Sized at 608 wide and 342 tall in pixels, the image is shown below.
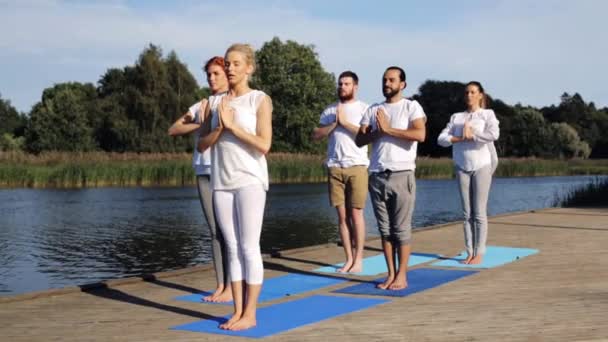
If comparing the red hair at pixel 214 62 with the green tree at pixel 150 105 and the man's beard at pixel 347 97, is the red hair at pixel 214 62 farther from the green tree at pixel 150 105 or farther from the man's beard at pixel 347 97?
the green tree at pixel 150 105

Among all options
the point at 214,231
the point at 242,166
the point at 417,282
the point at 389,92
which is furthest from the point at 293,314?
the point at 389,92

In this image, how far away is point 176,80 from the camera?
51688mm

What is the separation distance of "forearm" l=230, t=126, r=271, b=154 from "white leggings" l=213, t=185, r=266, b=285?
0.23 meters

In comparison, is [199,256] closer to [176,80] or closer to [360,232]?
[360,232]

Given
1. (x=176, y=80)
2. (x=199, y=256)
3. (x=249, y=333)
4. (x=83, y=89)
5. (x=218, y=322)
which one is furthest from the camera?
(x=83, y=89)

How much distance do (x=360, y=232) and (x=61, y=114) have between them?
48952mm

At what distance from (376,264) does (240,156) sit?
317cm

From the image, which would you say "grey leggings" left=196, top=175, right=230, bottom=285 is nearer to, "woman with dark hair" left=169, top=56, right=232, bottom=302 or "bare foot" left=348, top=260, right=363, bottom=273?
"woman with dark hair" left=169, top=56, right=232, bottom=302

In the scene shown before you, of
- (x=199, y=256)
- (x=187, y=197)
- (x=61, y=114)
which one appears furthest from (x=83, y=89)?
(x=199, y=256)

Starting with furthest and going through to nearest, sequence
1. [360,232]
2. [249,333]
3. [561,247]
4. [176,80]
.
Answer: [176,80]
[561,247]
[360,232]
[249,333]

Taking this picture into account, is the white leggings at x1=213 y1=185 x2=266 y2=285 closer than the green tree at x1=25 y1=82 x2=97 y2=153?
Yes

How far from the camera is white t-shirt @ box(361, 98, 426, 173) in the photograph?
562cm

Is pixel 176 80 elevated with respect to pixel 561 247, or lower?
elevated

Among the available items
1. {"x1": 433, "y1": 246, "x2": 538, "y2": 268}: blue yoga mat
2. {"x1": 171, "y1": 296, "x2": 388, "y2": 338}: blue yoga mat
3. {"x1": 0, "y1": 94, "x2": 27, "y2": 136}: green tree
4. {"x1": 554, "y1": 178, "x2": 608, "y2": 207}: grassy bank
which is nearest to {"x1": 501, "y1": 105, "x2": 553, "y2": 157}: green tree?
{"x1": 0, "y1": 94, "x2": 27, "y2": 136}: green tree
